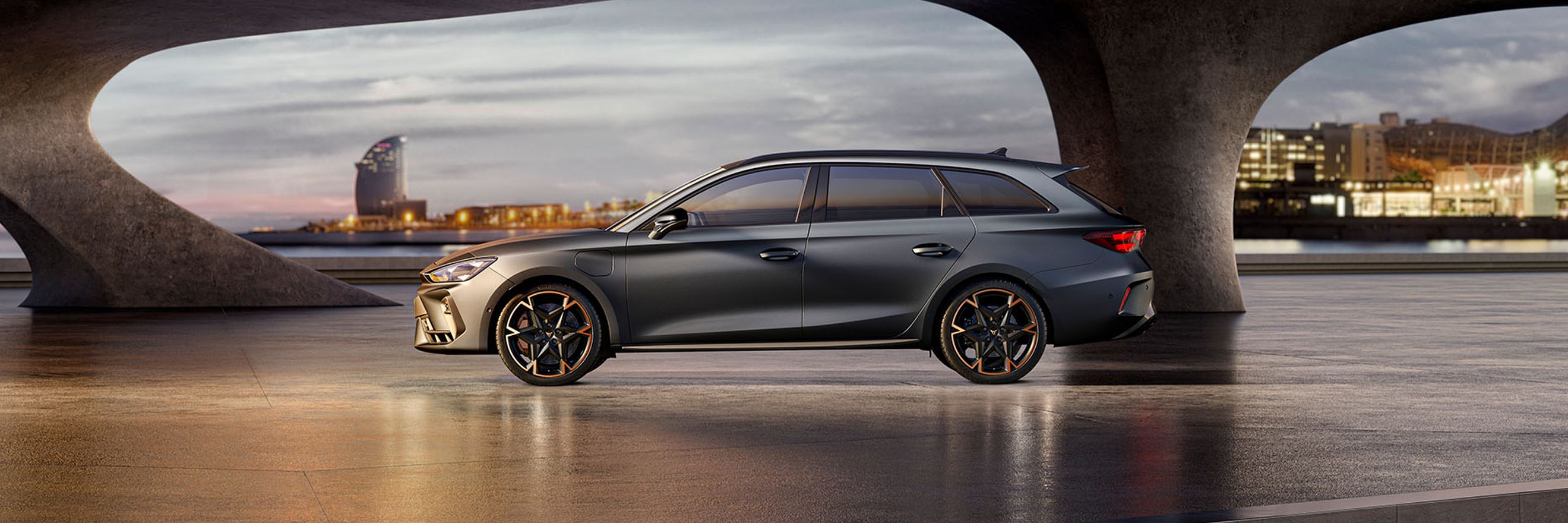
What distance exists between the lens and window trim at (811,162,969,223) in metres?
9.77

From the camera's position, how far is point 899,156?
9.97 meters

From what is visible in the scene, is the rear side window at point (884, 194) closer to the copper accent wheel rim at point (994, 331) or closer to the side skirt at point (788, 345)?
the copper accent wheel rim at point (994, 331)

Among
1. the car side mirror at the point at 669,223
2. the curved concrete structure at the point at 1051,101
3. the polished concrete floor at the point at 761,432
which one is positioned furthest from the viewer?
the curved concrete structure at the point at 1051,101

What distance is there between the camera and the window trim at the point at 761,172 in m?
9.73

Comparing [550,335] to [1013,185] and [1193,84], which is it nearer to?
[1013,185]

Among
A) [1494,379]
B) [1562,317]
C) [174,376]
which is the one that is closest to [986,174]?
[1494,379]

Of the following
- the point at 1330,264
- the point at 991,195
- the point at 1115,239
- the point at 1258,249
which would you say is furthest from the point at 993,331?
the point at 1258,249

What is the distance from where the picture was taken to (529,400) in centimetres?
912

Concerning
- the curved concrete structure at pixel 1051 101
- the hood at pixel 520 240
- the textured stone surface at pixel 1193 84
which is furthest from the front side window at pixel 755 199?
the textured stone surface at pixel 1193 84

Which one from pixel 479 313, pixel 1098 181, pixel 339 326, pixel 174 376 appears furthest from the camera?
pixel 1098 181

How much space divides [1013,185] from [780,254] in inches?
68.8

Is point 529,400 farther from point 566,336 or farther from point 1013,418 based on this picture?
point 1013,418

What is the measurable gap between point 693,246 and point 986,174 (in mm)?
2113

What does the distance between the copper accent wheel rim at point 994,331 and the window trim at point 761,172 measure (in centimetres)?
125
